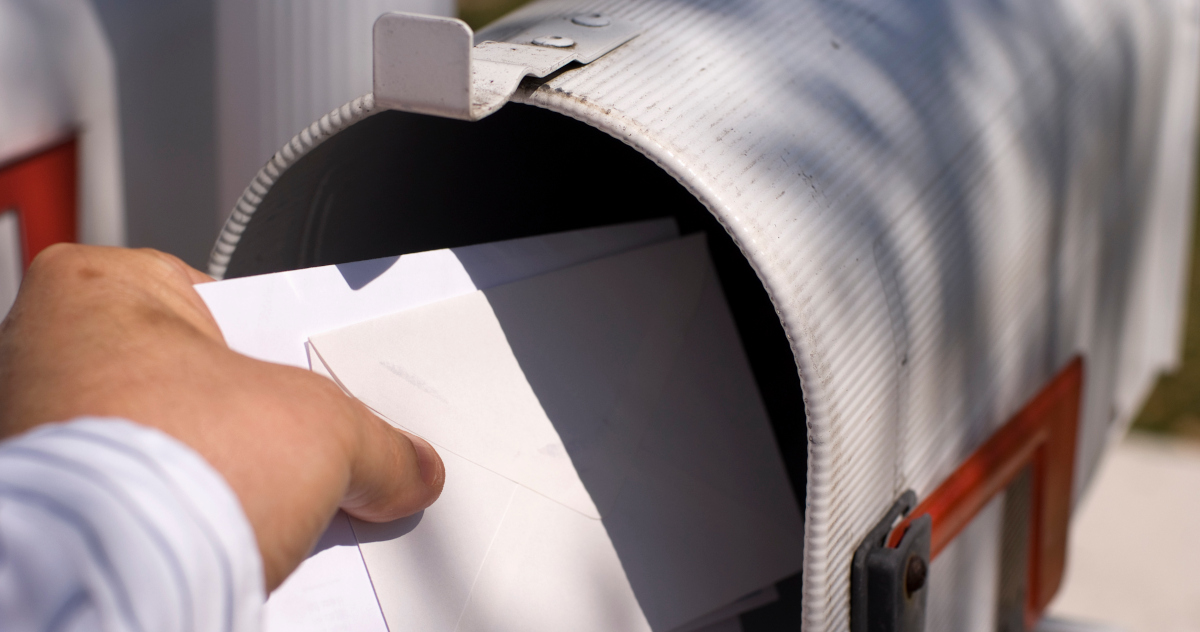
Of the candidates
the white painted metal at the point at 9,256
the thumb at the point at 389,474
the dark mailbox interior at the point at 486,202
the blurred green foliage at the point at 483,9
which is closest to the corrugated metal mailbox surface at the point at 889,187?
the dark mailbox interior at the point at 486,202

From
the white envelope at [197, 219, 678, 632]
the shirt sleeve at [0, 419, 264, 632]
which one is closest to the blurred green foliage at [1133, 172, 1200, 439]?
the white envelope at [197, 219, 678, 632]

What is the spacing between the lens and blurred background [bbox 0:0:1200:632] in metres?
1.95

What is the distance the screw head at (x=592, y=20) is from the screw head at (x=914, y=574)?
727 millimetres

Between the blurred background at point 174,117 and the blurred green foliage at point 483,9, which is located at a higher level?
the blurred green foliage at point 483,9

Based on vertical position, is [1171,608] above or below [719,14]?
below

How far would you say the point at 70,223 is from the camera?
87.7 inches

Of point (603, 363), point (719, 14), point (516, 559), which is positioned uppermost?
point (719, 14)

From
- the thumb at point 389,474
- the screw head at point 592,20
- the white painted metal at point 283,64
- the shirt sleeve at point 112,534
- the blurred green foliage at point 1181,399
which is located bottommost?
the blurred green foliage at point 1181,399

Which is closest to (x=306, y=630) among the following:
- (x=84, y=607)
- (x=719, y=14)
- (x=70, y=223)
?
(x=84, y=607)

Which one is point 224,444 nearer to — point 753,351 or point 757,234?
point 757,234

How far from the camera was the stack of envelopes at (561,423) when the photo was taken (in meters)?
1.00

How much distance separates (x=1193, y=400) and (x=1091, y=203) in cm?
278

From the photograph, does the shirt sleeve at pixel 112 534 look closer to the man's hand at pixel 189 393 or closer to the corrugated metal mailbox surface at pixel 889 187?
the man's hand at pixel 189 393

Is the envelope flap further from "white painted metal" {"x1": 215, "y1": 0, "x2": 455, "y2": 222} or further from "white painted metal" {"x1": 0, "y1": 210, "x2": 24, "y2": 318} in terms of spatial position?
"white painted metal" {"x1": 0, "y1": 210, "x2": 24, "y2": 318}
